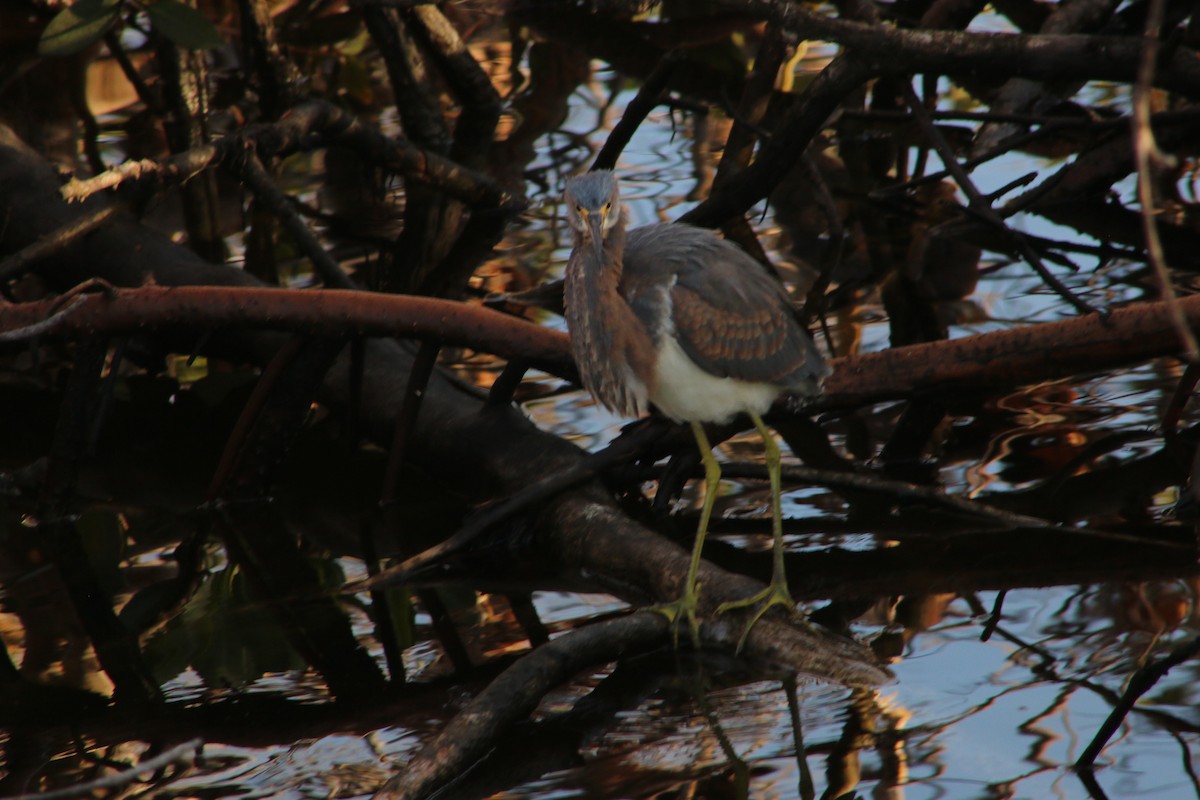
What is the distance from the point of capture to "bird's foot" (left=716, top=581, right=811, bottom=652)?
3658mm

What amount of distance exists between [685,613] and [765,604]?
0.24 meters

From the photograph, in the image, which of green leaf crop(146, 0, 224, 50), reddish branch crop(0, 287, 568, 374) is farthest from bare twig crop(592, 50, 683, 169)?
green leaf crop(146, 0, 224, 50)

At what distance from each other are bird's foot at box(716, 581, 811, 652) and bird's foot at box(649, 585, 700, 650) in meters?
0.08

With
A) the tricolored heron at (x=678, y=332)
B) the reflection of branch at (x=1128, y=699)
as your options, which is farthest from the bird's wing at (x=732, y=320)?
the reflection of branch at (x=1128, y=699)

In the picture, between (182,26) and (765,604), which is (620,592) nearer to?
(765,604)

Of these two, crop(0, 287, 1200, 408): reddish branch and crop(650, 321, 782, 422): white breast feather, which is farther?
crop(0, 287, 1200, 408): reddish branch

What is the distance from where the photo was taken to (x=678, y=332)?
12.6 ft

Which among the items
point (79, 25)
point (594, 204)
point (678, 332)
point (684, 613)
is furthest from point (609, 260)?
point (79, 25)

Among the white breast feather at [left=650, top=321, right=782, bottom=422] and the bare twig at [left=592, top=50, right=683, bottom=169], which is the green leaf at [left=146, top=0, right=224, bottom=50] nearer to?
the bare twig at [left=592, top=50, right=683, bottom=169]

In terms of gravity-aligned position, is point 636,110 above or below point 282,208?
above

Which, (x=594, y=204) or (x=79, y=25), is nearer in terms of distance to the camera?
(x=594, y=204)

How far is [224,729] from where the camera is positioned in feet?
11.6

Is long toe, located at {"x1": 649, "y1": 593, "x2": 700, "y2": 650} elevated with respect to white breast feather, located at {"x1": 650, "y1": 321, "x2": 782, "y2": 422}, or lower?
lower

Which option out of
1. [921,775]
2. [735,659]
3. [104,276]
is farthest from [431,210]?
[921,775]
